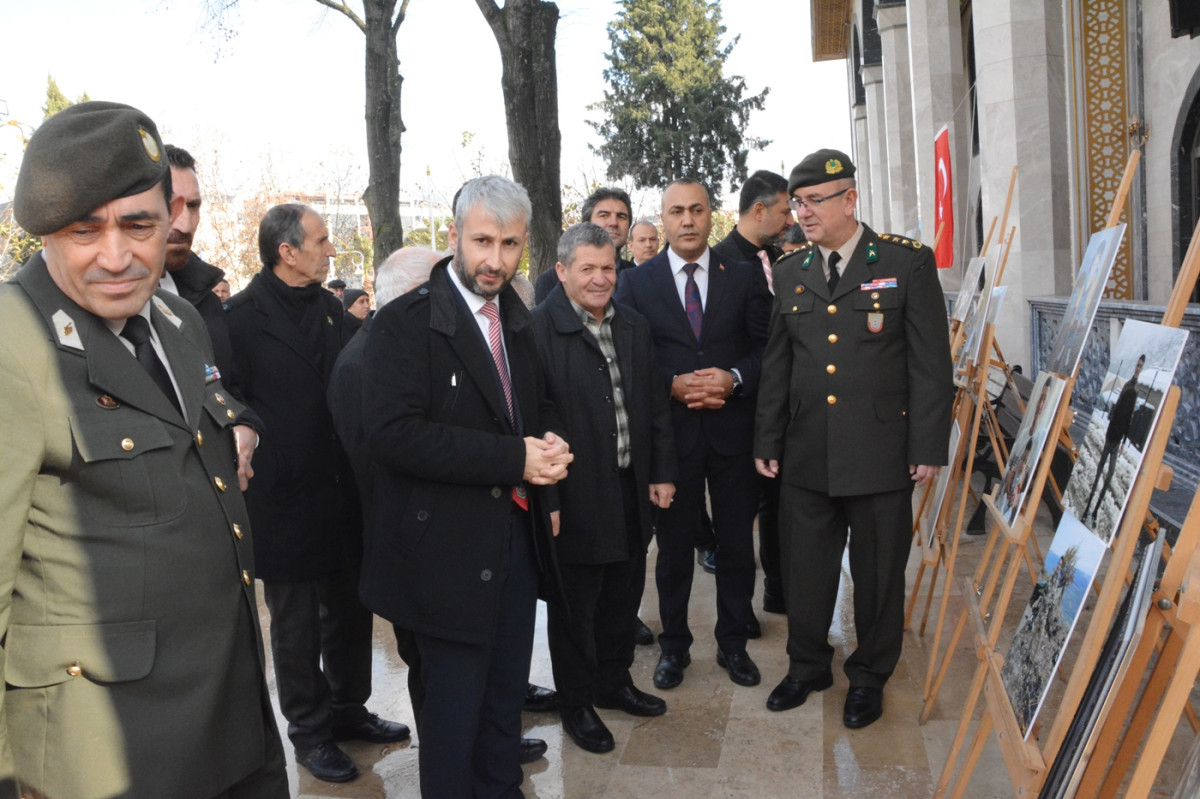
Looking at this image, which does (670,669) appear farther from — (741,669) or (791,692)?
(791,692)

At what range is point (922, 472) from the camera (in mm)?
3662

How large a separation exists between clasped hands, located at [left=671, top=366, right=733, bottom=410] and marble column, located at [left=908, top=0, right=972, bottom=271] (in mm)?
8765

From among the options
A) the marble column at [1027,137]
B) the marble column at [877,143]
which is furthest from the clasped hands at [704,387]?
the marble column at [877,143]

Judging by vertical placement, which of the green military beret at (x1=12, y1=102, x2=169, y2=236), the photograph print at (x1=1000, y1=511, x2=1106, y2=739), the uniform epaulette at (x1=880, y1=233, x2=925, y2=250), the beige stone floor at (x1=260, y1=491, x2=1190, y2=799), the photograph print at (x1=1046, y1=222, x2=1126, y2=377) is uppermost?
the green military beret at (x1=12, y1=102, x2=169, y2=236)

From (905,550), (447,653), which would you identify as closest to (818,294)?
(905,550)

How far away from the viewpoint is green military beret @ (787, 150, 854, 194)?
367 centimetres

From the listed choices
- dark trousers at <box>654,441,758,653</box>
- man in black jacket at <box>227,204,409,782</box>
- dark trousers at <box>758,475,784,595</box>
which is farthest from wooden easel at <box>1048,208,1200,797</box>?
dark trousers at <box>758,475,784,595</box>

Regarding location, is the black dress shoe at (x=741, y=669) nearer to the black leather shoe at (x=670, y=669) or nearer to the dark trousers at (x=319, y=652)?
the black leather shoe at (x=670, y=669)

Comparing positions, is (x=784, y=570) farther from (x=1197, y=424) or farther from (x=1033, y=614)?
(x=1197, y=424)

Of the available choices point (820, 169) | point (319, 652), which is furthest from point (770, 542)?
point (319, 652)

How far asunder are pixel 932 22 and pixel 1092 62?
4382 mm

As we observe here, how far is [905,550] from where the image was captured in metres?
3.78

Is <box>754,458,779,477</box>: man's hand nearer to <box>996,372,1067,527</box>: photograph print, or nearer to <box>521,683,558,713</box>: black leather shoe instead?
<box>996,372,1067,527</box>: photograph print

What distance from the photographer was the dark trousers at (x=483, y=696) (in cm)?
275
